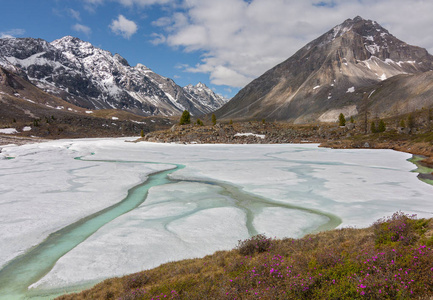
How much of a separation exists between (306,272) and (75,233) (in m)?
11.2

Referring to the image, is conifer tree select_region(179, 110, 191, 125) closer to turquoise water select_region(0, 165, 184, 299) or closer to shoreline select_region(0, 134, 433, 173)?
shoreline select_region(0, 134, 433, 173)

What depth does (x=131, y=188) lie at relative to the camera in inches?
846

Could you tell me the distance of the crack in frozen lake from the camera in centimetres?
839

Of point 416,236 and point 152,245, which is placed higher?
point 416,236

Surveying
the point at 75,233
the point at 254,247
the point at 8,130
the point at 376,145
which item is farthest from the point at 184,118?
the point at 254,247

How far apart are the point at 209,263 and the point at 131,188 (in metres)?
15.1

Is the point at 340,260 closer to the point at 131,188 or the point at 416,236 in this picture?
the point at 416,236

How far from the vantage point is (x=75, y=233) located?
485 inches

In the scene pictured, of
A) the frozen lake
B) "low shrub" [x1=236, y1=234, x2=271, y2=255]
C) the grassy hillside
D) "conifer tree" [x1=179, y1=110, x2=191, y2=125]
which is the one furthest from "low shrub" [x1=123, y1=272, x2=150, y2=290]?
"conifer tree" [x1=179, y1=110, x2=191, y2=125]

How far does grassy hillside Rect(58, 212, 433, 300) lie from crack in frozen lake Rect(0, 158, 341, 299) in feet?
7.77

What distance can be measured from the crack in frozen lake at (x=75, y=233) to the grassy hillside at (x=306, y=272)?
2369 mm

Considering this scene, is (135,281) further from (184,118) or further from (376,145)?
(184,118)

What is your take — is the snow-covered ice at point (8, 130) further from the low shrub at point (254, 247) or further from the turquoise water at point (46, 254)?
the low shrub at point (254, 247)

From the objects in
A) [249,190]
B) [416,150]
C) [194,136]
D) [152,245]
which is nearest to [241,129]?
[194,136]
